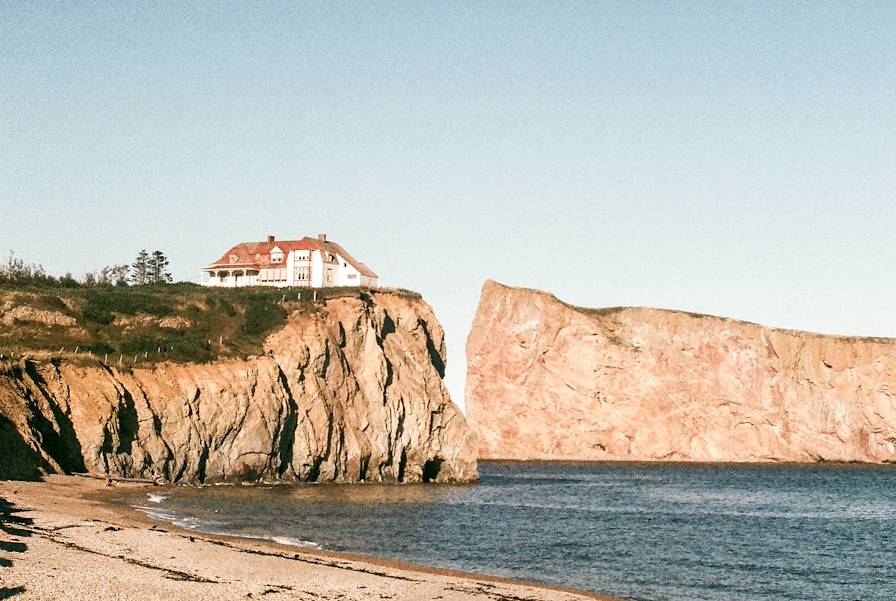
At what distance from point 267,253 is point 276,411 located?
126 feet

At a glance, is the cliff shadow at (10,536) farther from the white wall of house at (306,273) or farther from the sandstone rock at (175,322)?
the white wall of house at (306,273)

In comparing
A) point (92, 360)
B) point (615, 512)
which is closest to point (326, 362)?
point (92, 360)

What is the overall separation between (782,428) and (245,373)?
94178 millimetres

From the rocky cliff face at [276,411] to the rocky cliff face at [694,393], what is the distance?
47.2 m

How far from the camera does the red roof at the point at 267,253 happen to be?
10506cm

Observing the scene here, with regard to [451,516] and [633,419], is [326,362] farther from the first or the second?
[633,419]

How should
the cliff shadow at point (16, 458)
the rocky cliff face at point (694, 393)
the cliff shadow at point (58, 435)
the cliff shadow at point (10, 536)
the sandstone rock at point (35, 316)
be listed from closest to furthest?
the cliff shadow at point (10, 536), the cliff shadow at point (16, 458), the cliff shadow at point (58, 435), the sandstone rock at point (35, 316), the rocky cliff face at point (694, 393)

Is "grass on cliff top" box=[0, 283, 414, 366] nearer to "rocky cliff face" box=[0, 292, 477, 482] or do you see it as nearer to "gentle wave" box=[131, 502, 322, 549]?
"rocky cliff face" box=[0, 292, 477, 482]

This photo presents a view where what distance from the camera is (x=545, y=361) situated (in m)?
143

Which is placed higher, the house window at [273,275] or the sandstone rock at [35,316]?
the house window at [273,275]

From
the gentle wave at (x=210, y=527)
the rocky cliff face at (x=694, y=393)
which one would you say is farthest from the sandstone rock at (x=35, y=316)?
the rocky cliff face at (x=694, y=393)

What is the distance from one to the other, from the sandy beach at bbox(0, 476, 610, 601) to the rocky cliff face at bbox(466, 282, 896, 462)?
104 m

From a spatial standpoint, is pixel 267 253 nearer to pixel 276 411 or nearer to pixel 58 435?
pixel 276 411

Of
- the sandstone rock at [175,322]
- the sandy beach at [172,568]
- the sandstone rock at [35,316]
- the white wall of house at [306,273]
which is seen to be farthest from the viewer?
the white wall of house at [306,273]
